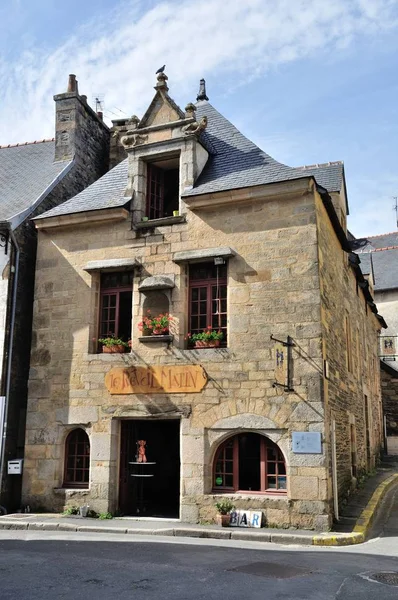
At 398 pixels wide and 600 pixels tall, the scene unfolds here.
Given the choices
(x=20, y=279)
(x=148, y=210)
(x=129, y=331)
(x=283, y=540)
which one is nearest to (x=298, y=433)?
(x=283, y=540)

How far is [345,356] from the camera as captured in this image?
13266 mm

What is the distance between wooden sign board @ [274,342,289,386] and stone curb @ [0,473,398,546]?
2.32 m

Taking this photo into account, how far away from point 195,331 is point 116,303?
172 centimetres

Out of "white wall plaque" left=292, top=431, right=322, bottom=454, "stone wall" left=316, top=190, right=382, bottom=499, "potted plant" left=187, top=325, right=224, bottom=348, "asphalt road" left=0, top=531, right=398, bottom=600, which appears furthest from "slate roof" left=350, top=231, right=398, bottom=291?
"asphalt road" left=0, top=531, right=398, bottom=600

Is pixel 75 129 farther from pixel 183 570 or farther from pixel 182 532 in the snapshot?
pixel 183 570

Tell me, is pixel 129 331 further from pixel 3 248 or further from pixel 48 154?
pixel 48 154

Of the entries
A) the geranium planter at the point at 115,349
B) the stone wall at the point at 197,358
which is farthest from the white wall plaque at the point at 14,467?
the geranium planter at the point at 115,349

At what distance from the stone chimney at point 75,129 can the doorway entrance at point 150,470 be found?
22.2ft

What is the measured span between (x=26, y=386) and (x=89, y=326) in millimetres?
2023

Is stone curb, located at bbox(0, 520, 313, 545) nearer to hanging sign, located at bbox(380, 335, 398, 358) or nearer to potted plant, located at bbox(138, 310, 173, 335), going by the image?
potted plant, located at bbox(138, 310, 173, 335)

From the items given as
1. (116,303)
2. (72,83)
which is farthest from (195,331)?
(72,83)

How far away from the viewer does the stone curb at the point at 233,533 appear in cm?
880

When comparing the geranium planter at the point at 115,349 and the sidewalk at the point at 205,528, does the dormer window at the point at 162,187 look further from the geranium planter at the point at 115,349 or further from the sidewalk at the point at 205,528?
the sidewalk at the point at 205,528

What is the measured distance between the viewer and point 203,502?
10.0 metres
